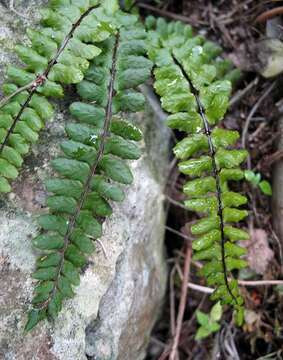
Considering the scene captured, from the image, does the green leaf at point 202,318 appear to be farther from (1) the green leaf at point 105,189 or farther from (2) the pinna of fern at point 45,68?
(2) the pinna of fern at point 45,68

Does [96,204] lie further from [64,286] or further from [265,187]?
[265,187]

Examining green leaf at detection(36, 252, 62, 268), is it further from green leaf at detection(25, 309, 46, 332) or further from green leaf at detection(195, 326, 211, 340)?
green leaf at detection(195, 326, 211, 340)

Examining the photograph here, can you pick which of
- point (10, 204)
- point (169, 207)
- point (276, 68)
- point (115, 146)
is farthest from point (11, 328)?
point (276, 68)

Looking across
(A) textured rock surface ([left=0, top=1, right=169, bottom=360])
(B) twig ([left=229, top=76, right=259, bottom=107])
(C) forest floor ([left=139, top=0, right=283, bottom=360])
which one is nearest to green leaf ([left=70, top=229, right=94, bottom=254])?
(A) textured rock surface ([left=0, top=1, right=169, bottom=360])

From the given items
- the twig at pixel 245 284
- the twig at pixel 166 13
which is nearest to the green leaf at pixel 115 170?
the twig at pixel 245 284

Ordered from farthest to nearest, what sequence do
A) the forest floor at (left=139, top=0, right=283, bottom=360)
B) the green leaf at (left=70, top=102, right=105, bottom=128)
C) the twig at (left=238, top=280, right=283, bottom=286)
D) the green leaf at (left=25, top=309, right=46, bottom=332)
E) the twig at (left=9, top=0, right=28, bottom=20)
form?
1. the forest floor at (left=139, top=0, right=283, bottom=360)
2. the twig at (left=238, top=280, right=283, bottom=286)
3. the twig at (left=9, top=0, right=28, bottom=20)
4. the green leaf at (left=70, top=102, right=105, bottom=128)
5. the green leaf at (left=25, top=309, right=46, bottom=332)

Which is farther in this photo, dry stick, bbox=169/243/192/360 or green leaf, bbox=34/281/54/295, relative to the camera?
dry stick, bbox=169/243/192/360
